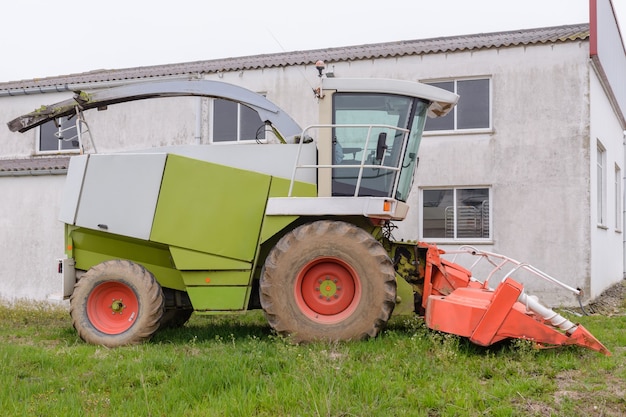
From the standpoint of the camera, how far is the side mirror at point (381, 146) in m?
7.44

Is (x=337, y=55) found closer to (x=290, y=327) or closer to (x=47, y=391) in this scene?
(x=290, y=327)

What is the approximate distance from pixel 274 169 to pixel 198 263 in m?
1.48

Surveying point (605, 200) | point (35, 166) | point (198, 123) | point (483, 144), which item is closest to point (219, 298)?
point (483, 144)

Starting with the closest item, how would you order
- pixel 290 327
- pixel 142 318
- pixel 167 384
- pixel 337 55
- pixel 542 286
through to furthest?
pixel 167 384
pixel 290 327
pixel 142 318
pixel 542 286
pixel 337 55

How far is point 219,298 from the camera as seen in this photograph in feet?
25.1

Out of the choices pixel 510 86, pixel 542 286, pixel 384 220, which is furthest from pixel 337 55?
pixel 384 220

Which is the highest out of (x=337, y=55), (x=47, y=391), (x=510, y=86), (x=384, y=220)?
(x=337, y=55)

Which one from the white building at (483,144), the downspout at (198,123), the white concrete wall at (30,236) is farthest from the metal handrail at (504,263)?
the white concrete wall at (30,236)

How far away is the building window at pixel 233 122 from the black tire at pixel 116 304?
7393 mm

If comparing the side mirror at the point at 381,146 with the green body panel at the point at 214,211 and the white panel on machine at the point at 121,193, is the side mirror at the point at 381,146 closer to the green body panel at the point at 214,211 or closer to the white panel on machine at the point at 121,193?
the green body panel at the point at 214,211

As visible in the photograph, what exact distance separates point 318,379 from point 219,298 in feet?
8.28

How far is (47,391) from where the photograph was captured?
5590 mm

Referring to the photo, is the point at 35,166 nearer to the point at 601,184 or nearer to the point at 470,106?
the point at 470,106

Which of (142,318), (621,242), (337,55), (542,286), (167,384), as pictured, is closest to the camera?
(167,384)
